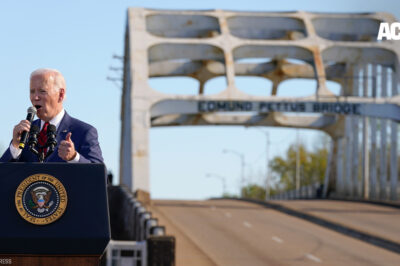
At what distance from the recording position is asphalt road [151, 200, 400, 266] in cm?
2470

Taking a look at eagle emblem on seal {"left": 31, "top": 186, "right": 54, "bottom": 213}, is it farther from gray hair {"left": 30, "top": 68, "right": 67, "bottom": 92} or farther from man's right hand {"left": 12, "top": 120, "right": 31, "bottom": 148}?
gray hair {"left": 30, "top": 68, "right": 67, "bottom": 92}

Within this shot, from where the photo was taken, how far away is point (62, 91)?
4695 mm

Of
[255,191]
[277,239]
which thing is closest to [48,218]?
[277,239]

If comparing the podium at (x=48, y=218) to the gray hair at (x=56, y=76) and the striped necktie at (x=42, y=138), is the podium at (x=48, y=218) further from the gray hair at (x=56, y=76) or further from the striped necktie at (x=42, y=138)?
the gray hair at (x=56, y=76)

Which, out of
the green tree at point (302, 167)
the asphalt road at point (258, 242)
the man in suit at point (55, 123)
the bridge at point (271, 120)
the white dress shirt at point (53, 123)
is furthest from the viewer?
the green tree at point (302, 167)

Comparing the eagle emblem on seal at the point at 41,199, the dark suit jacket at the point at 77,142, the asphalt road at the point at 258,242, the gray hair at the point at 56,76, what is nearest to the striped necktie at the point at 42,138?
the dark suit jacket at the point at 77,142

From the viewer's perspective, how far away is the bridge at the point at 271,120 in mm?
28562

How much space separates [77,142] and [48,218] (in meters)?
0.79

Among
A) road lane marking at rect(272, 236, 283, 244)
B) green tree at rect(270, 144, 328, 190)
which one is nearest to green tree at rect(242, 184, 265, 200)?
green tree at rect(270, 144, 328, 190)

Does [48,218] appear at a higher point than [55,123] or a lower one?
lower

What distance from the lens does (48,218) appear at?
4.02 meters

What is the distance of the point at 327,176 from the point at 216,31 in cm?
1726

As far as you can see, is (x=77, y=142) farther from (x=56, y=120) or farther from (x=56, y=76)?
(x=56, y=76)
